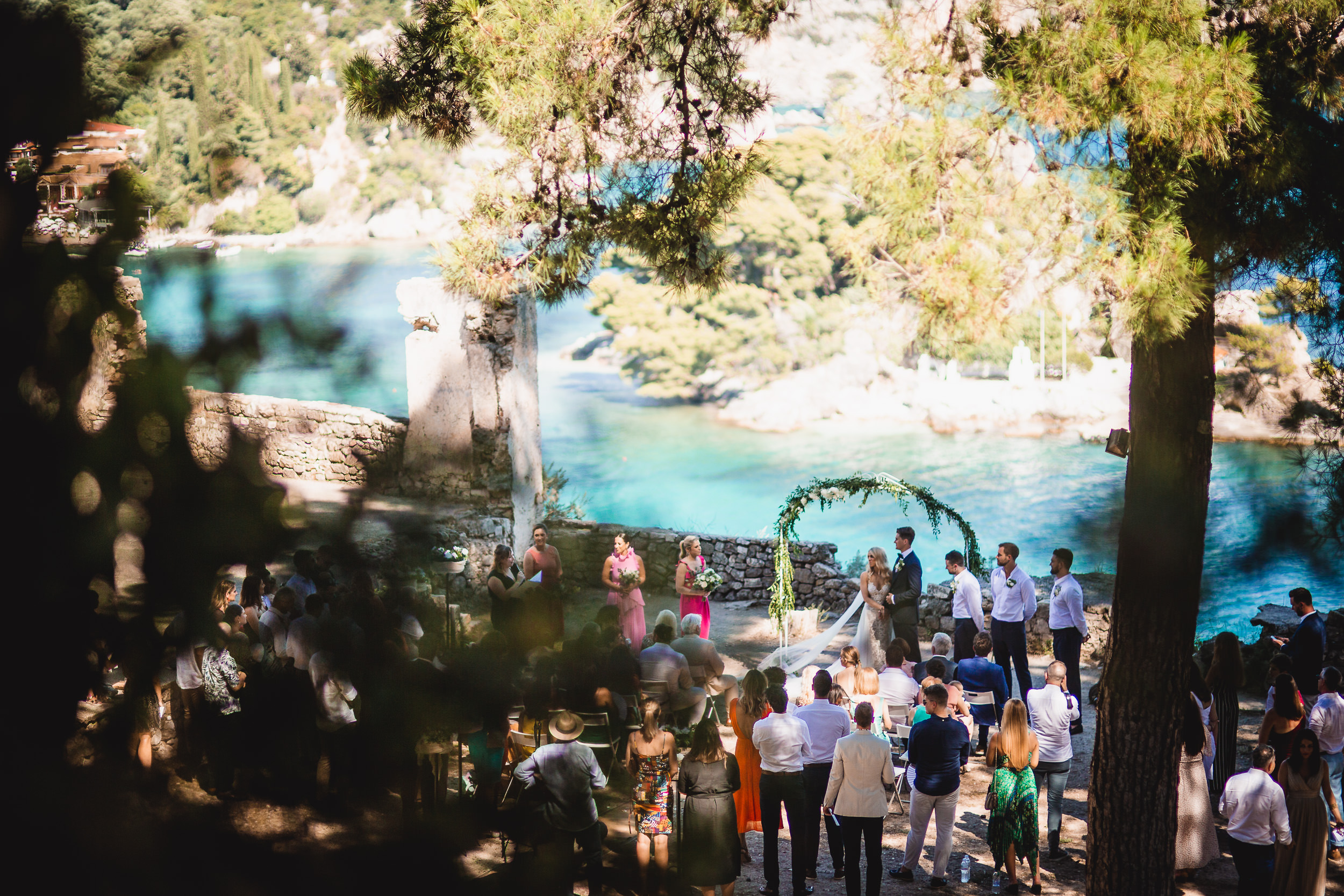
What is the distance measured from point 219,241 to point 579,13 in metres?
3.67

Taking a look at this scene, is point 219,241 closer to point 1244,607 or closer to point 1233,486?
point 1244,607

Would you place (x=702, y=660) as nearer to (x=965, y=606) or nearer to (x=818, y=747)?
(x=818, y=747)

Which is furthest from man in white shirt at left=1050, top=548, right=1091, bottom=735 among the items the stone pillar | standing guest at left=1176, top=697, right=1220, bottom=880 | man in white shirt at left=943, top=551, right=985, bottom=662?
the stone pillar

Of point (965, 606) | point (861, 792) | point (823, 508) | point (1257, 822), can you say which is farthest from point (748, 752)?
point (823, 508)

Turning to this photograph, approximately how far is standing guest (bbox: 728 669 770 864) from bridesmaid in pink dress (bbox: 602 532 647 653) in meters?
2.07

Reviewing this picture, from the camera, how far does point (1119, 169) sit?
Result: 431cm

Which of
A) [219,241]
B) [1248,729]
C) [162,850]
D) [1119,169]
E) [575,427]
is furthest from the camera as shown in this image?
[575,427]

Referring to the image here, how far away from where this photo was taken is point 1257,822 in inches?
216

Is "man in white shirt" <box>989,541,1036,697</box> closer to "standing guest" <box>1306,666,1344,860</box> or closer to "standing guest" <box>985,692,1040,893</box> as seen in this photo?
"standing guest" <box>1306,666,1344,860</box>

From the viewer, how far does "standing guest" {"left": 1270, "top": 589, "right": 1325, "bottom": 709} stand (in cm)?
734

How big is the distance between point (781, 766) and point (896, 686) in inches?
75.9

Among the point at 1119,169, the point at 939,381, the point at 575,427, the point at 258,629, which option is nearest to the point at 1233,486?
the point at 939,381

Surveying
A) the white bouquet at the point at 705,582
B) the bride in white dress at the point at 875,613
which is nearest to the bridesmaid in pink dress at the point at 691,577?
the white bouquet at the point at 705,582

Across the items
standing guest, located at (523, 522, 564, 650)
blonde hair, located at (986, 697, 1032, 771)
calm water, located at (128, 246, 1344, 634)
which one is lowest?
calm water, located at (128, 246, 1344, 634)
